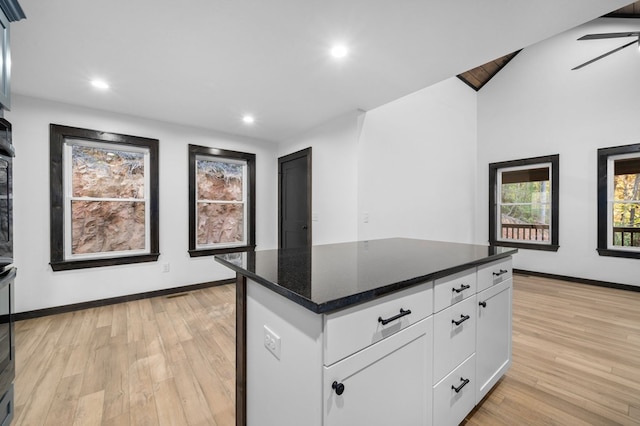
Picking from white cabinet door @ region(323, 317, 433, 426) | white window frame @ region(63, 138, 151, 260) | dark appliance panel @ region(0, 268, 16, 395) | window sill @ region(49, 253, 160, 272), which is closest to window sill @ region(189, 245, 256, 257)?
window sill @ region(49, 253, 160, 272)

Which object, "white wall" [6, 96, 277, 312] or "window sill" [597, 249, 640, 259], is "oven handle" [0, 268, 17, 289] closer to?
"white wall" [6, 96, 277, 312]

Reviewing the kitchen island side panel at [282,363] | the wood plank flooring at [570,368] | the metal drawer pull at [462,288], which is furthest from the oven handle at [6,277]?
the wood plank flooring at [570,368]

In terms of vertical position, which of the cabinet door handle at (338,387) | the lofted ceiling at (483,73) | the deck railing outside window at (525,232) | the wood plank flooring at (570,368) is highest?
the lofted ceiling at (483,73)

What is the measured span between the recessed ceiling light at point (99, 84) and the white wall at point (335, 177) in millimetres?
2427

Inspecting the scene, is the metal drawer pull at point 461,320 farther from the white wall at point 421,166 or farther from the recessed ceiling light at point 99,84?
the recessed ceiling light at point 99,84

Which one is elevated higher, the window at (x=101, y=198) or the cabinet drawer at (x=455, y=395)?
the window at (x=101, y=198)

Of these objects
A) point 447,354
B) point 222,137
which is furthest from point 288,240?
point 447,354

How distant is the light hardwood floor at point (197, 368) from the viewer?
5.13 feet

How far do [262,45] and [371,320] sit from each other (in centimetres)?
210

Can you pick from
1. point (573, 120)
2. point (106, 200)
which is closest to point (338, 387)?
point (106, 200)

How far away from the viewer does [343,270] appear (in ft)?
3.92

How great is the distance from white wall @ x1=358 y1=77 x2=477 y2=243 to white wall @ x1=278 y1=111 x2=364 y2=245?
4.8 inches

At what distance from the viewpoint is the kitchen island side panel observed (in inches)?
32.8

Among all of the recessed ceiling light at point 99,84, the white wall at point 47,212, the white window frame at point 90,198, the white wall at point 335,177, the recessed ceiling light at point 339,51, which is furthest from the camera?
the white wall at point 335,177
